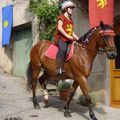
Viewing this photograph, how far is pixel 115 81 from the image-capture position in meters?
11.2

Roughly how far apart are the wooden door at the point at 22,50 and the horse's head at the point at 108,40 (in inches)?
314

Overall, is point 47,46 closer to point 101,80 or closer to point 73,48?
point 73,48

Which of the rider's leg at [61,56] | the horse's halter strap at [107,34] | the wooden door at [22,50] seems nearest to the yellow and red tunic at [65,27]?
the rider's leg at [61,56]

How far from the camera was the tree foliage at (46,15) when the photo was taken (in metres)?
14.3

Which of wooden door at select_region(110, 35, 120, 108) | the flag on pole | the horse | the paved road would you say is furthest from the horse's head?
the flag on pole

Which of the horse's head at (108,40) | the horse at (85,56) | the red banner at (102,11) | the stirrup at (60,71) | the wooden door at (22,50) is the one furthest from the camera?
the wooden door at (22,50)

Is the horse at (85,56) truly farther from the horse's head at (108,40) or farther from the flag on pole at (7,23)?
the flag on pole at (7,23)

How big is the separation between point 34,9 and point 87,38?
6.29 m

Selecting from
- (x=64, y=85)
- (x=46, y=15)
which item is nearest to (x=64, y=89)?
(x=64, y=85)

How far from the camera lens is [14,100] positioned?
11.6 meters

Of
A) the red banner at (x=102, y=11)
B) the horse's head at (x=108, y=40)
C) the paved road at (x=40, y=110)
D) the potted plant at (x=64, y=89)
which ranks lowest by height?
the paved road at (x=40, y=110)

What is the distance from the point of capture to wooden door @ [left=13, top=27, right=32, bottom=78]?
1662 cm

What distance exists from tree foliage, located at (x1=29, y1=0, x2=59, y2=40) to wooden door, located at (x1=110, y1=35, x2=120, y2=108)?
3.80 meters

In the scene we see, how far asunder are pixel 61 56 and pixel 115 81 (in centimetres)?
273
